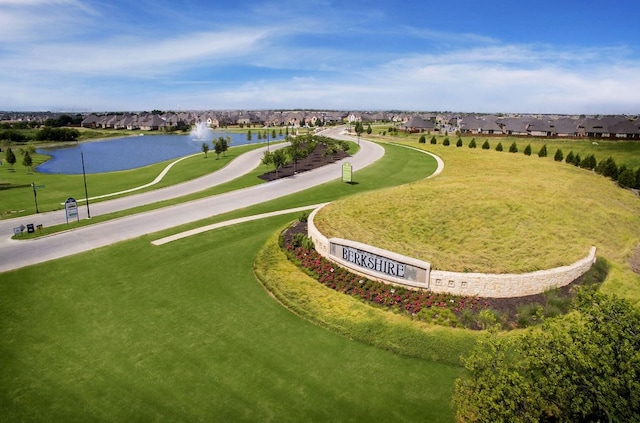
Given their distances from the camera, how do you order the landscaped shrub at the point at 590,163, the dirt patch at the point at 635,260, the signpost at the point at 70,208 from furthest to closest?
the landscaped shrub at the point at 590,163, the signpost at the point at 70,208, the dirt patch at the point at 635,260

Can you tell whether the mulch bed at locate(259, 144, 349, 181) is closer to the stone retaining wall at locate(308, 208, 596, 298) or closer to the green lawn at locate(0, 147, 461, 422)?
the green lawn at locate(0, 147, 461, 422)

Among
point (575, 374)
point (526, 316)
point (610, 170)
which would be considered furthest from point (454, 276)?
point (610, 170)

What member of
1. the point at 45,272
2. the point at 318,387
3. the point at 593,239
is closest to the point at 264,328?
the point at 318,387

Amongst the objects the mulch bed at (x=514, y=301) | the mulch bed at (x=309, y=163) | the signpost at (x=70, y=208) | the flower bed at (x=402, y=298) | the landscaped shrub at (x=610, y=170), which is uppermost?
the landscaped shrub at (x=610, y=170)

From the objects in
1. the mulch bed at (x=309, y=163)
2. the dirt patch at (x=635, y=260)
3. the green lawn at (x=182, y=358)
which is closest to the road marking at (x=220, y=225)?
the green lawn at (x=182, y=358)

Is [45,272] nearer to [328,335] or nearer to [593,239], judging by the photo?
[328,335]

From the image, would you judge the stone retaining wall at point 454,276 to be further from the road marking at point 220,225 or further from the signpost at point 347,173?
the signpost at point 347,173

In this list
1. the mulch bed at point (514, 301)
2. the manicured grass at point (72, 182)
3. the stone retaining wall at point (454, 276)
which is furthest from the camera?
the manicured grass at point (72, 182)

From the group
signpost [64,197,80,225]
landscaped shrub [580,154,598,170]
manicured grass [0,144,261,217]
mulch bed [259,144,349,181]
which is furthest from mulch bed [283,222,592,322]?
landscaped shrub [580,154,598,170]
